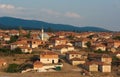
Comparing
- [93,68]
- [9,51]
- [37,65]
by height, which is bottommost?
[93,68]

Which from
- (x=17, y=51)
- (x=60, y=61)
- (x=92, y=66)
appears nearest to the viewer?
(x=92, y=66)

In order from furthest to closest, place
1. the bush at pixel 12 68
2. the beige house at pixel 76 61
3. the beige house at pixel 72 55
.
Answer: the beige house at pixel 72 55, the beige house at pixel 76 61, the bush at pixel 12 68

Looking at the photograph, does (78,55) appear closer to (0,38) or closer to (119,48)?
(119,48)

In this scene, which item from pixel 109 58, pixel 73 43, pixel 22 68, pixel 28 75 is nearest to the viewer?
pixel 28 75

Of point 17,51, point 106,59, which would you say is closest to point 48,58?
point 106,59

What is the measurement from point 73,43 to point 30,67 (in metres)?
21.0

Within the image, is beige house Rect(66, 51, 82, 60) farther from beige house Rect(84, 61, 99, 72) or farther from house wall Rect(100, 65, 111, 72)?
house wall Rect(100, 65, 111, 72)

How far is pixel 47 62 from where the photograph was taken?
1900 inches

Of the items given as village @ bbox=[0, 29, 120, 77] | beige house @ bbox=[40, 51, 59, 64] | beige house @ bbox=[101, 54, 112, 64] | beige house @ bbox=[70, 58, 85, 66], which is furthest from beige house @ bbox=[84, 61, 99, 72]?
beige house @ bbox=[40, 51, 59, 64]

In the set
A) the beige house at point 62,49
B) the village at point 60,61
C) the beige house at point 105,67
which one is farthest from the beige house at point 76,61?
the beige house at point 62,49

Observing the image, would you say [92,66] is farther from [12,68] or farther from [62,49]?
[62,49]

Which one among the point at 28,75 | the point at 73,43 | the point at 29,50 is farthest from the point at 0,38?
the point at 28,75

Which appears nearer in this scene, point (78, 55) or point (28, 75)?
point (28, 75)

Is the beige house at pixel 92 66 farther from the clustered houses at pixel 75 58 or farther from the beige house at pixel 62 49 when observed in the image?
the beige house at pixel 62 49
